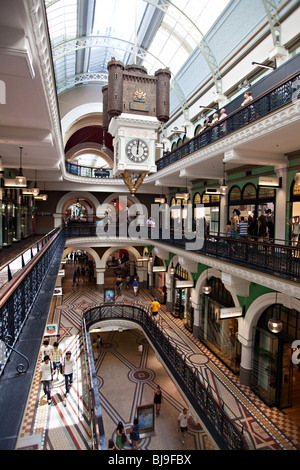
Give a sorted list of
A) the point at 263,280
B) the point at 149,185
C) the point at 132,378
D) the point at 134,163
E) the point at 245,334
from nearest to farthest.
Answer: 1. the point at 263,280
2. the point at 134,163
3. the point at 245,334
4. the point at 132,378
5. the point at 149,185

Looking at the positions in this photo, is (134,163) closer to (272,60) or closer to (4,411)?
(272,60)

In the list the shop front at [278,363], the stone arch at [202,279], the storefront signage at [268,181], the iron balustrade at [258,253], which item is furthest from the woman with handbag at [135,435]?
the storefront signage at [268,181]

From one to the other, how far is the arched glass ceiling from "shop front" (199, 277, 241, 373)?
10.3 m

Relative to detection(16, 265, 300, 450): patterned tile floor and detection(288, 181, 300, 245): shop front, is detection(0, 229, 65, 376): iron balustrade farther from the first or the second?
detection(288, 181, 300, 245): shop front

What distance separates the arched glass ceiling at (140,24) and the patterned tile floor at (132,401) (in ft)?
41.0

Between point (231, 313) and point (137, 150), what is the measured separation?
19.7 ft

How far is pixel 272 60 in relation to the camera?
8391 millimetres

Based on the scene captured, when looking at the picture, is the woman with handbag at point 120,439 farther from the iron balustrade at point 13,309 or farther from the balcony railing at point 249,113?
the balcony railing at point 249,113

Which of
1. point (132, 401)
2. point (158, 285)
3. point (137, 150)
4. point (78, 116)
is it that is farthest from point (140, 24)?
point (132, 401)

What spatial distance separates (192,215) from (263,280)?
8.67 metres

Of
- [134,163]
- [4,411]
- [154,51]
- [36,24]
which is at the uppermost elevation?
[154,51]

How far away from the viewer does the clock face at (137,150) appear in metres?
8.26

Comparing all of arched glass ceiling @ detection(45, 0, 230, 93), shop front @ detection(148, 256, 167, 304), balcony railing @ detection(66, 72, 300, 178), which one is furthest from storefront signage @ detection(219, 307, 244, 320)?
arched glass ceiling @ detection(45, 0, 230, 93)

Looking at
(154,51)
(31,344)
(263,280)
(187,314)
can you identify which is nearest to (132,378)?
(187,314)
